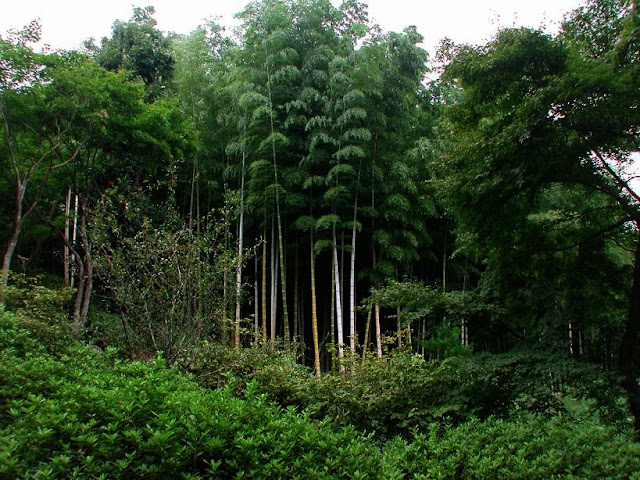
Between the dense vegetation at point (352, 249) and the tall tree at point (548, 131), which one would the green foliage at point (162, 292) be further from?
the tall tree at point (548, 131)

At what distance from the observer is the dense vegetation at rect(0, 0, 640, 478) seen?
1833mm

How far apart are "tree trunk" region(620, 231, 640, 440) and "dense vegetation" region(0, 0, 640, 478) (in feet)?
0.05

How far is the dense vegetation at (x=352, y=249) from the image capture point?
6.01ft

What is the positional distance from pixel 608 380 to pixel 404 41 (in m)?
5.61

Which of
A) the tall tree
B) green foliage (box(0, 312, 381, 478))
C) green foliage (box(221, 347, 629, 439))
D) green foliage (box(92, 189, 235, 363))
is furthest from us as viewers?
green foliage (box(92, 189, 235, 363))

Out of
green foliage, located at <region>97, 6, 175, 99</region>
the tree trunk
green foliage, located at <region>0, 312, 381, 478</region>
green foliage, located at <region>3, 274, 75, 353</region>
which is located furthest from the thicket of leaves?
green foliage, located at <region>97, 6, 175, 99</region>

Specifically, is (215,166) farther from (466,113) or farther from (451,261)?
(466,113)

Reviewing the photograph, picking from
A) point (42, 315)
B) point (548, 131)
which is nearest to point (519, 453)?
point (548, 131)

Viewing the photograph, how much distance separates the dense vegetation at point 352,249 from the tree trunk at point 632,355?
15 millimetres

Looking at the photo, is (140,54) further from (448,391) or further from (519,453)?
(519,453)

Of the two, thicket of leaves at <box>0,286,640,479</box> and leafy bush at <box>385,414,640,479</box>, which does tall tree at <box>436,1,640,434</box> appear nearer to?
leafy bush at <box>385,414,640,479</box>

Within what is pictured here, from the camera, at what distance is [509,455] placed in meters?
2.21

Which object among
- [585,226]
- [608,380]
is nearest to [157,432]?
[608,380]

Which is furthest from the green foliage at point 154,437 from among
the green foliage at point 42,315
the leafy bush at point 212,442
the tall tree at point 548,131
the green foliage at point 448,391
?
the green foliage at point 42,315
